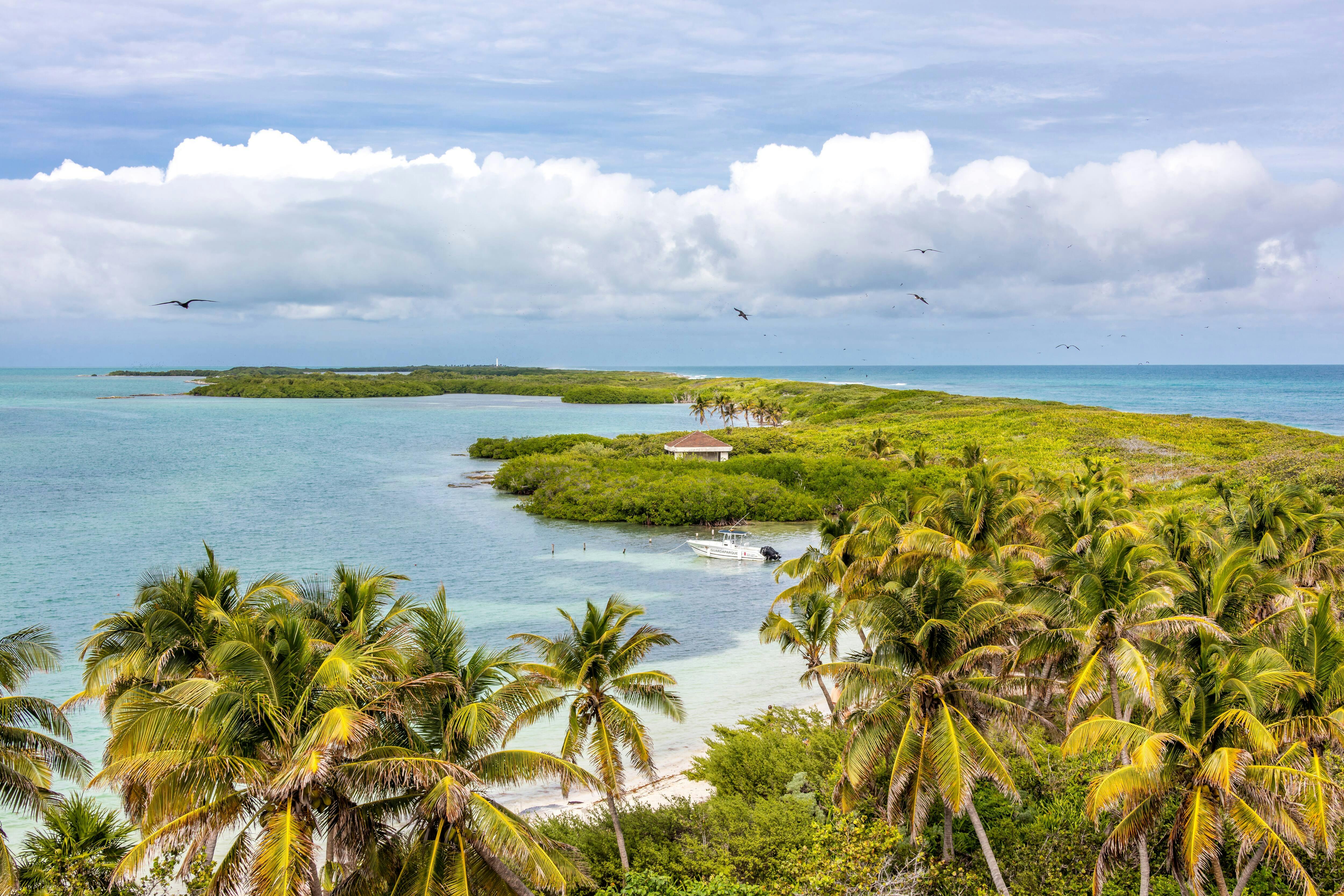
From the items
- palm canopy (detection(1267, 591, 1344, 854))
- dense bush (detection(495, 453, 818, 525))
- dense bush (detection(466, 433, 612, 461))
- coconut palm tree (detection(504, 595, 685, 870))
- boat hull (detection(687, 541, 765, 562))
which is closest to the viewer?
palm canopy (detection(1267, 591, 1344, 854))

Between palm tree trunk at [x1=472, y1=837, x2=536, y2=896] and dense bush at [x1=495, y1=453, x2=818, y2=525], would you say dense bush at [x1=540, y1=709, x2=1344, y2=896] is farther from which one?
dense bush at [x1=495, y1=453, x2=818, y2=525]

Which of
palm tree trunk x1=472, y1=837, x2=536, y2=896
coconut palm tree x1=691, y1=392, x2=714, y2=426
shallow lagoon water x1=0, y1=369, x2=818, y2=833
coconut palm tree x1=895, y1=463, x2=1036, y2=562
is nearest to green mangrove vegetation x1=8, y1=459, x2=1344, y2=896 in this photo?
palm tree trunk x1=472, y1=837, x2=536, y2=896

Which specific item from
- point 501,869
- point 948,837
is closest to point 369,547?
point 501,869

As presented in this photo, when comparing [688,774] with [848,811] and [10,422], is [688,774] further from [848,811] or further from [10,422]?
[10,422]

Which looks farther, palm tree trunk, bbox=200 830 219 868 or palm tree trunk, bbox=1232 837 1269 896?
palm tree trunk, bbox=1232 837 1269 896

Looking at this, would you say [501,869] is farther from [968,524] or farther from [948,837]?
[968,524]

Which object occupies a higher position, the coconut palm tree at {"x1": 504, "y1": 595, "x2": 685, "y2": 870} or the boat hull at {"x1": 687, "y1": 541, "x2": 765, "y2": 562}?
the coconut palm tree at {"x1": 504, "y1": 595, "x2": 685, "y2": 870}
